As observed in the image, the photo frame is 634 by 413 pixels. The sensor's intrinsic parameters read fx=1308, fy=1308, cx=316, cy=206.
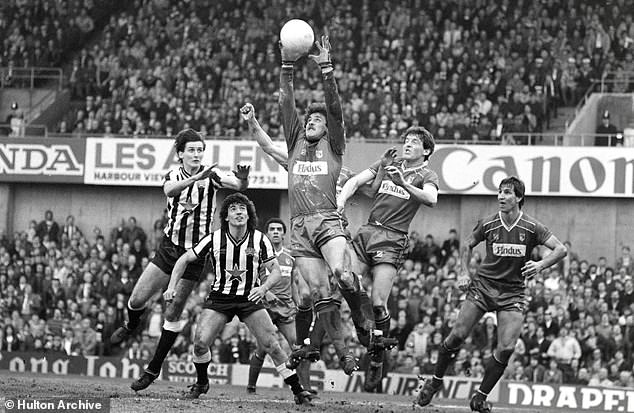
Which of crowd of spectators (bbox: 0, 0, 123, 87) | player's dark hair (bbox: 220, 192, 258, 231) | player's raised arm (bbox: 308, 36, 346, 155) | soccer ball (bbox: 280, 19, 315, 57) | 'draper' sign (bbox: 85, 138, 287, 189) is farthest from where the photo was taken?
crowd of spectators (bbox: 0, 0, 123, 87)

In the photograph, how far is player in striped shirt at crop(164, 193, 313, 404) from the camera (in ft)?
48.0

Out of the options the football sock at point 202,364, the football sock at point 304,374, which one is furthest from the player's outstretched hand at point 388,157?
the football sock at point 304,374

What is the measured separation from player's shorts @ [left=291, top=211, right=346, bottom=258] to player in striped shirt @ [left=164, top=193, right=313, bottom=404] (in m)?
0.43

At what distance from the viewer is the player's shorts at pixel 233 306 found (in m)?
14.7

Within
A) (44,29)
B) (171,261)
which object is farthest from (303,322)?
(44,29)

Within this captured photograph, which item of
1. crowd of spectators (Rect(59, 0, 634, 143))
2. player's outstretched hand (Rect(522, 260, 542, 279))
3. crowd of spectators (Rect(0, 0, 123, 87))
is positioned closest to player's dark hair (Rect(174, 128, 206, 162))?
player's outstretched hand (Rect(522, 260, 542, 279))

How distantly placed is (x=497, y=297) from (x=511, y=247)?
1.97 feet

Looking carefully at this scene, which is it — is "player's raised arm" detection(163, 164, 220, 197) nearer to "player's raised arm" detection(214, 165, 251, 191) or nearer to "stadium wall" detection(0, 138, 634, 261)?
"player's raised arm" detection(214, 165, 251, 191)

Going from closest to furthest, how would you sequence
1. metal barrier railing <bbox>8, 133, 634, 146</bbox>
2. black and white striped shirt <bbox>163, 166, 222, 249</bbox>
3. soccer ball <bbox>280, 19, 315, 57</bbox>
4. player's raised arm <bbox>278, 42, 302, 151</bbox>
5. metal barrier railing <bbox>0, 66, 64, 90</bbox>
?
soccer ball <bbox>280, 19, 315, 57</bbox>, player's raised arm <bbox>278, 42, 302, 151</bbox>, black and white striped shirt <bbox>163, 166, 222, 249</bbox>, metal barrier railing <bbox>8, 133, 634, 146</bbox>, metal barrier railing <bbox>0, 66, 64, 90</bbox>

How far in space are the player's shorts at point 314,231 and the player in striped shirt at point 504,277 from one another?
175 centimetres

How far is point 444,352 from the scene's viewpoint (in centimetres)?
1551

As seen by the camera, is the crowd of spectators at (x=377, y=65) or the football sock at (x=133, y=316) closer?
the football sock at (x=133, y=316)

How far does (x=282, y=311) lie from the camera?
17844 millimetres

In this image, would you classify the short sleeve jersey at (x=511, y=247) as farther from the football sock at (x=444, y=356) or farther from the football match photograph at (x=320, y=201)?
the football sock at (x=444, y=356)
